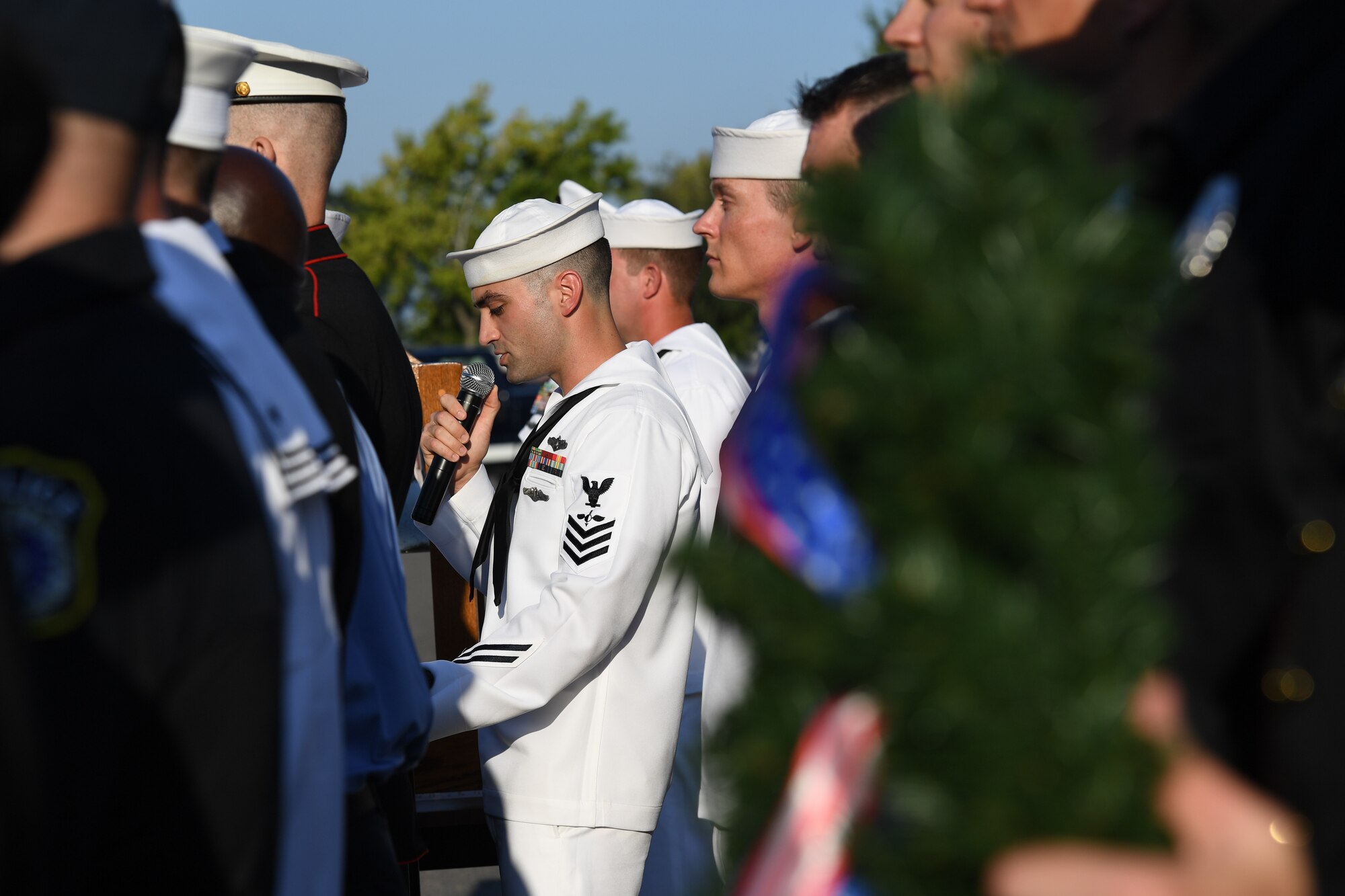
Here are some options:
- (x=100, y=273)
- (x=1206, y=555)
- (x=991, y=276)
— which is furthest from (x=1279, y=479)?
(x=100, y=273)

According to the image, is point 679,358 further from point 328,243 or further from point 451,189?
point 451,189

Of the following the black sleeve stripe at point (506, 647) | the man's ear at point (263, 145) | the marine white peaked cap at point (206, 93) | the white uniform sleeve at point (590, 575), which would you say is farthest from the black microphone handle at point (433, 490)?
the marine white peaked cap at point (206, 93)

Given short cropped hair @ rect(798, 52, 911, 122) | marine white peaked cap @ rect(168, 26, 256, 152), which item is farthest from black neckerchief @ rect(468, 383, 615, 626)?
marine white peaked cap @ rect(168, 26, 256, 152)

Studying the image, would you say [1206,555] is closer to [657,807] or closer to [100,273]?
[100,273]

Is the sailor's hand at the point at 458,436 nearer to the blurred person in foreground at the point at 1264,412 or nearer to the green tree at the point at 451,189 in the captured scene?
the blurred person in foreground at the point at 1264,412

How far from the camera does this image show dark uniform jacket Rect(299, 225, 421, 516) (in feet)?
11.9

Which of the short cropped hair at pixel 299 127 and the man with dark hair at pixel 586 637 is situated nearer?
the man with dark hair at pixel 586 637

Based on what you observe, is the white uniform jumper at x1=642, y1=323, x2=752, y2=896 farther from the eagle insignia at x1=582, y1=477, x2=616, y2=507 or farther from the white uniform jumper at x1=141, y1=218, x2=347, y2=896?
the white uniform jumper at x1=141, y1=218, x2=347, y2=896

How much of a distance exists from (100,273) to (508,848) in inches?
106

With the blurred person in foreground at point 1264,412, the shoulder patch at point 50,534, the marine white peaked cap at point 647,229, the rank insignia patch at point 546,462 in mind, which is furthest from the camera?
the marine white peaked cap at point 647,229

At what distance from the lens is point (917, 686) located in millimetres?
835

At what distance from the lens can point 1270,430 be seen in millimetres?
1084

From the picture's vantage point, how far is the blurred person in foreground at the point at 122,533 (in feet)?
4.46

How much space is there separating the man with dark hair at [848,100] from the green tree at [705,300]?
24.6 meters
